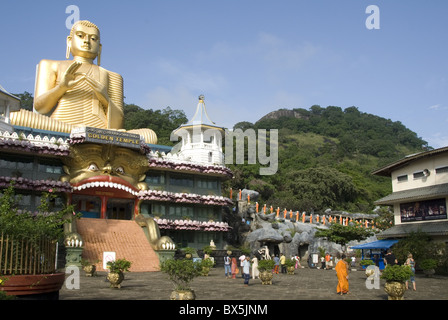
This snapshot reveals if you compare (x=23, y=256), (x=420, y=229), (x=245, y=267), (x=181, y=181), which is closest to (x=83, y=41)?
(x=181, y=181)

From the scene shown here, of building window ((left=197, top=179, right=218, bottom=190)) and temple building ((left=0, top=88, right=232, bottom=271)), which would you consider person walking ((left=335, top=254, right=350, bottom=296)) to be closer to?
temple building ((left=0, top=88, right=232, bottom=271))

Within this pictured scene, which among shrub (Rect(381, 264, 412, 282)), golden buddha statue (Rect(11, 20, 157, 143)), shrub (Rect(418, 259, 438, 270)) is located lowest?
shrub (Rect(418, 259, 438, 270))

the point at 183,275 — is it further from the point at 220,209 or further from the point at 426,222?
the point at 220,209

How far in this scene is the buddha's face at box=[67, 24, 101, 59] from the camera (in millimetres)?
36500

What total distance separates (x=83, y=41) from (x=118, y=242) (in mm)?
17895

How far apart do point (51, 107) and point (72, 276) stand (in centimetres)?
1919

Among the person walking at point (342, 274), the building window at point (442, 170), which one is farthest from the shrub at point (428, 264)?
the person walking at point (342, 274)

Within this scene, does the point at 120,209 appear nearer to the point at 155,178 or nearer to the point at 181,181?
the point at 155,178

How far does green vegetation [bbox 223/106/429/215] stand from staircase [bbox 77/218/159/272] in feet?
99.6

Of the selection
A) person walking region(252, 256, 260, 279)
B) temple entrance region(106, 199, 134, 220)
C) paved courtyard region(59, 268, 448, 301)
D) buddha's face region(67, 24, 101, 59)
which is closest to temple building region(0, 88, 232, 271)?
temple entrance region(106, 199, 134, 220)

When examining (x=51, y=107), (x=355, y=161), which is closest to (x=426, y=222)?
(x=51, y=107)

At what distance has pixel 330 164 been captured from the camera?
80750mm

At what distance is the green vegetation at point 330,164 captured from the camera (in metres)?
64.1

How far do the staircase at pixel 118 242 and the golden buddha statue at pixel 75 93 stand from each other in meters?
8.80
